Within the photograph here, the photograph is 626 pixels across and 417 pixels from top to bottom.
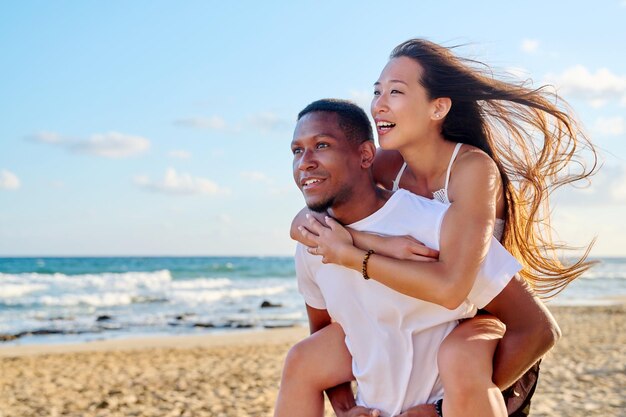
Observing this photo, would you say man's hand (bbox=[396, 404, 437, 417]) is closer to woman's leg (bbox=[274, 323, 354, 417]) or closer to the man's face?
woman's leg (bbox=[274, 323, 354, 417])

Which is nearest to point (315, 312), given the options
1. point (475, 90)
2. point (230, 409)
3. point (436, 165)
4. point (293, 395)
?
point (293, 395)

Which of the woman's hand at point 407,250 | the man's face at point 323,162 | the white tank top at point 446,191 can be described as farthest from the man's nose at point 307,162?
the white tank top at point 446,191

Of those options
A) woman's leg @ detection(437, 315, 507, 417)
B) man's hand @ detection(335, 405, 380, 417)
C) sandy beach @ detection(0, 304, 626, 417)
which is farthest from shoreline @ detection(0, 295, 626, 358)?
woman's leg @ detection(437, 315, 507, 417)

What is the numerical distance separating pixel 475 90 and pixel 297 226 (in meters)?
1.08

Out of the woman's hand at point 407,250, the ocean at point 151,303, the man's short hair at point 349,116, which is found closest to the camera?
the woman's hand at point 407,250

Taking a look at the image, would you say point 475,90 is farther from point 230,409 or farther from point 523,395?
point 230,409

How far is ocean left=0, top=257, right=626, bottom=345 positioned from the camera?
17.6 m

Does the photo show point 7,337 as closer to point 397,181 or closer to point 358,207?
point 397,181

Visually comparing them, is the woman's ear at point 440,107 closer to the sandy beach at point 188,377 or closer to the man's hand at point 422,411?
the man's hand at point 422,411

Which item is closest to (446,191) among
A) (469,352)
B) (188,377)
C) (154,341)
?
(469,352)

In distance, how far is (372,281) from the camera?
3.12 meters

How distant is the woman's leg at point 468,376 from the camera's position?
2752 millimetres

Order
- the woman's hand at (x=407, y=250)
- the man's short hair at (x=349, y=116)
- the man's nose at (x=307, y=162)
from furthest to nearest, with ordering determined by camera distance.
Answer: the man's short hair at (x=349, y=116)
the man's nose at (x=307, y=162)
the woman's hand at (x=407, y=250)

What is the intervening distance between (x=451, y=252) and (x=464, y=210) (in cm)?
20
